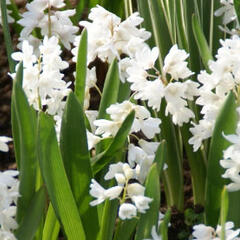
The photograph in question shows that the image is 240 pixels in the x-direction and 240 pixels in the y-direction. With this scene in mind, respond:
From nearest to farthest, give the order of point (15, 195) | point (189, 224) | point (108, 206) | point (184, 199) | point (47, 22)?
1. point (15, 195)
2. point (108, 206)
3. point (47, 22)
4. point (189, 224)
5. point (184, 199)

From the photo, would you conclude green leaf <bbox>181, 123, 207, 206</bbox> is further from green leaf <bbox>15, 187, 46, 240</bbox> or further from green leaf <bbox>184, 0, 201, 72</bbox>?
green leaf <bbox>15, 187, 46, 240</bbox>

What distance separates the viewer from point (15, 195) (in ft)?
4.93

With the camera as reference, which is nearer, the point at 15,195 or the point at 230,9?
the point at 15,195

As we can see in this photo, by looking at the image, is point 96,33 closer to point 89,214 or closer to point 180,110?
point 180,110

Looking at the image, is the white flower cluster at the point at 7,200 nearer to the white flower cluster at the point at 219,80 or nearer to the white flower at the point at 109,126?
the white flower at the point at 109,126

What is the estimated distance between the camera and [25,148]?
1546 millimetres

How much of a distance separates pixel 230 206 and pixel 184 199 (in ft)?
2.50

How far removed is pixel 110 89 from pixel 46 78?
20 cm

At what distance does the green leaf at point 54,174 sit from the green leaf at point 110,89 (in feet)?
0.72

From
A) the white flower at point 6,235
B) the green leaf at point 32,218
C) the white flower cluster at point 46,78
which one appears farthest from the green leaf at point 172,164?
the white flower at point 6,235

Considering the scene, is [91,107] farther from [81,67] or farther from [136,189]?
[136,189]

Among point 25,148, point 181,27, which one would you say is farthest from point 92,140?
point 181,27

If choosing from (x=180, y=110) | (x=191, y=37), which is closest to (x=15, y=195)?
(x=180, y=110)

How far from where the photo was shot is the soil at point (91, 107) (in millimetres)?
2188
